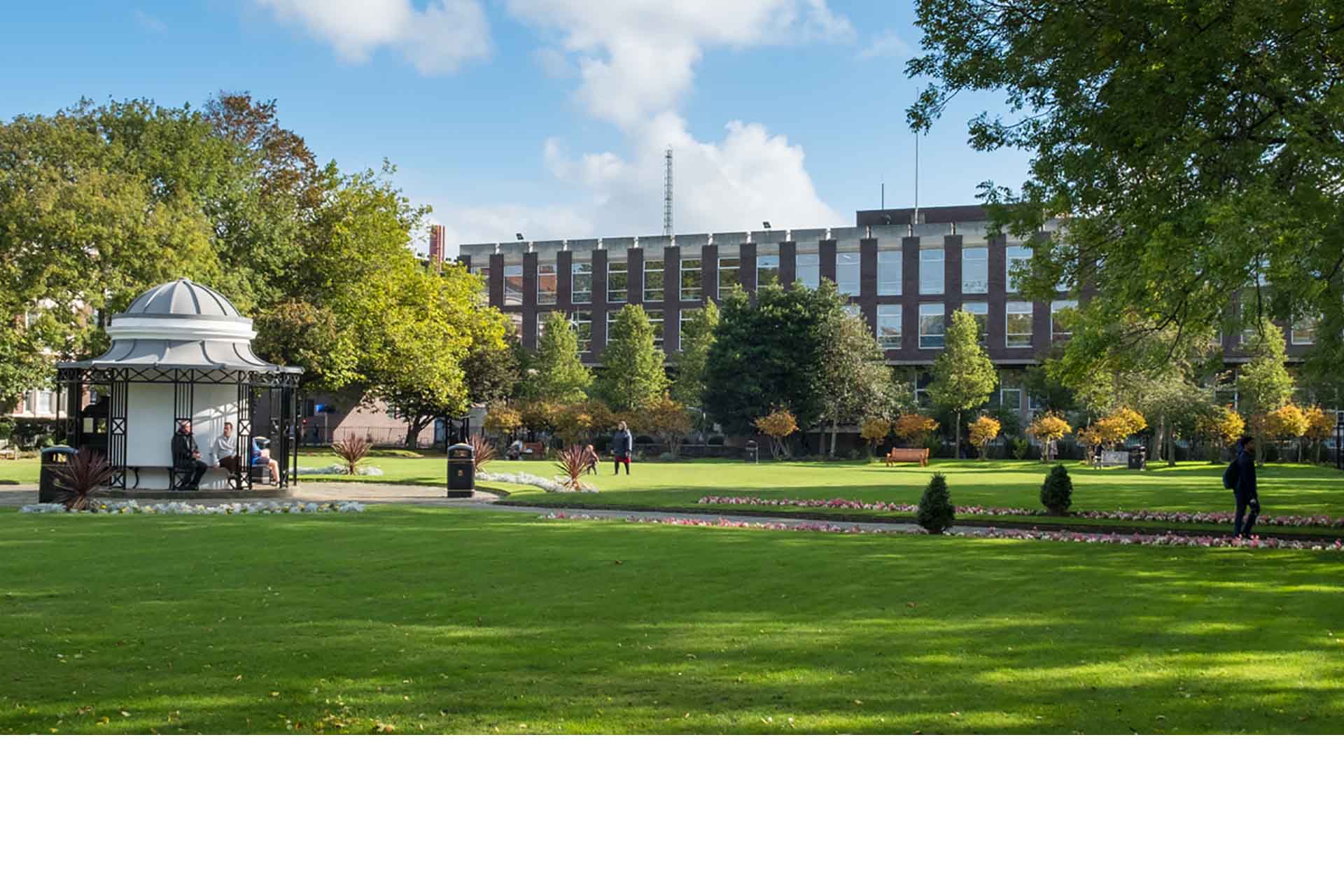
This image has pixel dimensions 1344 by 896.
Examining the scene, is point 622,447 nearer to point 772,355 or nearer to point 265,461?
point 265,461

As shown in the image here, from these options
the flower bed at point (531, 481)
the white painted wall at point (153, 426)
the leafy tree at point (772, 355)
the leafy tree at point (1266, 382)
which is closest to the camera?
the white painted wall at point (153, 426)

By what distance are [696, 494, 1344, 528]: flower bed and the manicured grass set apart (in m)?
5.58

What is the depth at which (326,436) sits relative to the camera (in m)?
84.4

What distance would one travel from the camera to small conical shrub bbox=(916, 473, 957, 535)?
19.6 metres

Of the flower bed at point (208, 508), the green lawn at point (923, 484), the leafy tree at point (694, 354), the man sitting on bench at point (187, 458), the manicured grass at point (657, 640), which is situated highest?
the leafy tree at point (694, 354)

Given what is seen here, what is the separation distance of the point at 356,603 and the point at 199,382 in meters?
17.1

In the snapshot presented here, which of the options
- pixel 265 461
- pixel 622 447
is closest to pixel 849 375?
pixel 622 447

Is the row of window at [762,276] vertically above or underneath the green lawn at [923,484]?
above

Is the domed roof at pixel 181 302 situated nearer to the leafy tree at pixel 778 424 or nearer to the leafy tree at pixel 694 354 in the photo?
the leafy tree at pixel 778 424

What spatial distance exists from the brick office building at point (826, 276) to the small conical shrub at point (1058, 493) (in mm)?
50754

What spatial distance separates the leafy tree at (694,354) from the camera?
2953 inches

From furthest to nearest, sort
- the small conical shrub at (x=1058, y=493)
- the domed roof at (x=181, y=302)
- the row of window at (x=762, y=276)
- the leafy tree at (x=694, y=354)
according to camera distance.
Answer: the row of window at (x=762, y=276) → the leafy tree at (x=694, y=354) → the domed roof at (x=181, y=302) → the small conical shrub at (x=1058, y=493)

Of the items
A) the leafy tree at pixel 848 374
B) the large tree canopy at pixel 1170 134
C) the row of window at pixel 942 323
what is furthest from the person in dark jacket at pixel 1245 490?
the row of window at pixel 942 323

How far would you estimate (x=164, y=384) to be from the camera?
2620 centimetres
